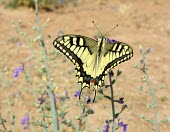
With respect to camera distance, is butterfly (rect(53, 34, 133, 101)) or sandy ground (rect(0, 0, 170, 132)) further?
sandy ground (rect(0, 0, 170, 132))

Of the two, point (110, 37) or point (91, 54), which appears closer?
point (91, 54)

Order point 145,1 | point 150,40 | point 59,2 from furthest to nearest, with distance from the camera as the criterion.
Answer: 1. point 145,1
2. point 59,2
3. point 150,40

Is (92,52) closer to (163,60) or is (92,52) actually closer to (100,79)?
(100,79)

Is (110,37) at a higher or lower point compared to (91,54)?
higher

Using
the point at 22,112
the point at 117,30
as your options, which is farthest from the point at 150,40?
the point at 22,112
